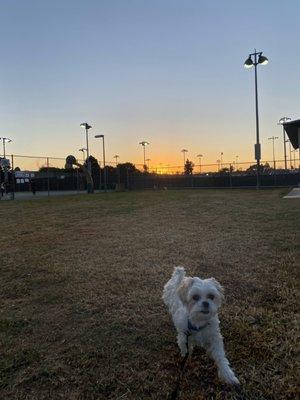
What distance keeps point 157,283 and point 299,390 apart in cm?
260

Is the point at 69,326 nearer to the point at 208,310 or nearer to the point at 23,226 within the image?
the point at 208,310

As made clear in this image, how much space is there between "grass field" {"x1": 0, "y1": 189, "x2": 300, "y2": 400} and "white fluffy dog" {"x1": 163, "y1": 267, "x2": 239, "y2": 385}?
144mm

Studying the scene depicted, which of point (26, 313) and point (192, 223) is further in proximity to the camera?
point (192, 223)

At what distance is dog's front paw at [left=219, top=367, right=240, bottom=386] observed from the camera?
302cm

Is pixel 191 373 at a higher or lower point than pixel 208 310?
lower

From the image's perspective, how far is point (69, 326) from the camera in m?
4.19

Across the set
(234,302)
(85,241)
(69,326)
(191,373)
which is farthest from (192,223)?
(191,373)

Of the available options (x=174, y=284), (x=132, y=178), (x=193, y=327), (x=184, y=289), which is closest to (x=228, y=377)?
(x=193, y=327)

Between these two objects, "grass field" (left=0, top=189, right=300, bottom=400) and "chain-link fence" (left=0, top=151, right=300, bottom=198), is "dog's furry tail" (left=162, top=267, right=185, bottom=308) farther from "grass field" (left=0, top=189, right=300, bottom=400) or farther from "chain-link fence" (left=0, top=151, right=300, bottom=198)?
"chain-link fence" (left=0, top=151, right=300, bottom=198)

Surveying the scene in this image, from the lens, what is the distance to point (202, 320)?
3.16 metres

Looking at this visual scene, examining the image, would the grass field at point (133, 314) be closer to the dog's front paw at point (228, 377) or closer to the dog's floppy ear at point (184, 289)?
the dog's front paw at point (228, 377)

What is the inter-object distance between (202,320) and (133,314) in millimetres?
1368

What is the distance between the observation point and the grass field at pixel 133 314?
315 cm

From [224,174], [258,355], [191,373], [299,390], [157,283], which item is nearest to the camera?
[299,390]
